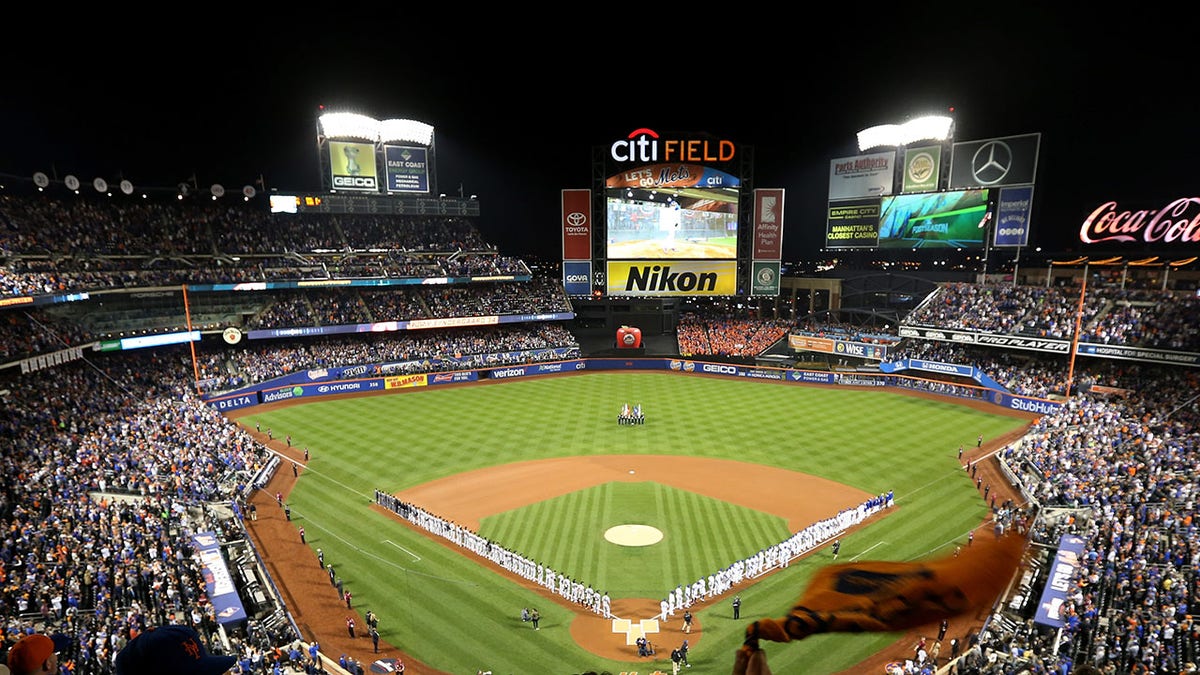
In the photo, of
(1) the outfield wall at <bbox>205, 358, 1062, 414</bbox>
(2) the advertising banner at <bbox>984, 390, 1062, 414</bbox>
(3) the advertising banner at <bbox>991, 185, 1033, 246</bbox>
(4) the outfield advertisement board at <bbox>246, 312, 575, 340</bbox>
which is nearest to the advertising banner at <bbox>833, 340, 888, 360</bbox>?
(1) the outfield wall at <bbox>205, 358, 1062, 414</bbox>

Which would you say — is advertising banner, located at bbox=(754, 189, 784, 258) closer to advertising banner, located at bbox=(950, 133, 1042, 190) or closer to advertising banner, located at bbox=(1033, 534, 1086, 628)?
advertising banner, located at bbox=(950, 133, 1042, 190)

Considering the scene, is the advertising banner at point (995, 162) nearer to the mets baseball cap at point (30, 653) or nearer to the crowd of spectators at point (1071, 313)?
the crowd of spectators at point (1071, 313)

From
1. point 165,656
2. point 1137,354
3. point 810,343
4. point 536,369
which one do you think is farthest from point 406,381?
point 1137,354

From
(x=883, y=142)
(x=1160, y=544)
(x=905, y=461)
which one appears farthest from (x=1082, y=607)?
(x=883, y=142)

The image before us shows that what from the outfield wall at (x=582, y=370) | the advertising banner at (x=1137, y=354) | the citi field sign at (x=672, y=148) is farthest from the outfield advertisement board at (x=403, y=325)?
the advertising banner at (x=1137, y=354)

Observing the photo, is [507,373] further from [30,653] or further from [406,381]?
[30,653]
